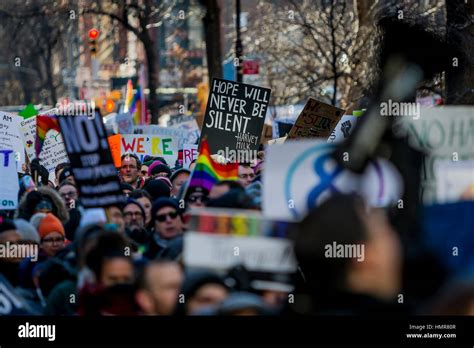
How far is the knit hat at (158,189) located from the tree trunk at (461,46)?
5.04 meters

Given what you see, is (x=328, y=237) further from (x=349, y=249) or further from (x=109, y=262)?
(x=109, y=262)

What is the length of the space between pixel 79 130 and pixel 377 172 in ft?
6.71

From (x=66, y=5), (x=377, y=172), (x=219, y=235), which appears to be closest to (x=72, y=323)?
(x=219, y=235)

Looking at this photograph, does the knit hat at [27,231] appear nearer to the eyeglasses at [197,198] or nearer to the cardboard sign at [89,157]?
the cardboard sign at [89,157]

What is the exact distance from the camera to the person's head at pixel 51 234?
27.8ft

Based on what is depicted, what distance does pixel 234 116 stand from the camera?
1491 centimetres

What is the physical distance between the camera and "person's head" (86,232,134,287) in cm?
696

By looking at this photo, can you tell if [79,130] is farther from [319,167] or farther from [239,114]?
[239,114]

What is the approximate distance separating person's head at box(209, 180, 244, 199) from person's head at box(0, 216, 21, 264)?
1.16 metres

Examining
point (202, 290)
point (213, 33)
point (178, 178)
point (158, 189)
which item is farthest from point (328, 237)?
point (213, 33)

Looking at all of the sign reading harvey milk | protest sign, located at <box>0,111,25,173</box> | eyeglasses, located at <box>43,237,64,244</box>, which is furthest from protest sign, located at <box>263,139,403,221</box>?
protest sign, located at <box>0,111,25,173</box>

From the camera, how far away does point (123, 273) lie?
22.8ft

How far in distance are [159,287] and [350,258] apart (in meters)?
0.96

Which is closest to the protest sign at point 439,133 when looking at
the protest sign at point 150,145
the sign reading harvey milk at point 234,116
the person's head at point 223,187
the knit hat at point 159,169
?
the person's head at point 223,187
